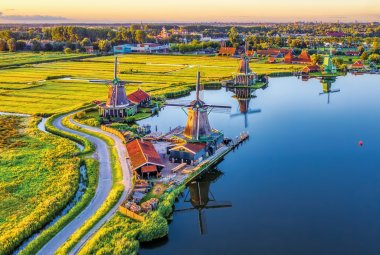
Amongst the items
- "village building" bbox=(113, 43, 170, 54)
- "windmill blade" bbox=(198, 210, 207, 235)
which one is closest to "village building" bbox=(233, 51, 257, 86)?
"windmill blade" bbox=(198, 210, 207, 235)

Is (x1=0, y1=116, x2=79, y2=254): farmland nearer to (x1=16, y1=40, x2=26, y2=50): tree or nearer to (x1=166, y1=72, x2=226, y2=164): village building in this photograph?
(x1=166, y1=72, x2=226, y2=164): village building

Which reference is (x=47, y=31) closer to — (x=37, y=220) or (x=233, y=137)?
(x=233, y=137)

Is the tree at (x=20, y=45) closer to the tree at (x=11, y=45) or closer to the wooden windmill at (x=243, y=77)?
the tree at (x=11, y=45)

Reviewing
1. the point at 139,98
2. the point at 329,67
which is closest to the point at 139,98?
the point at 139,98

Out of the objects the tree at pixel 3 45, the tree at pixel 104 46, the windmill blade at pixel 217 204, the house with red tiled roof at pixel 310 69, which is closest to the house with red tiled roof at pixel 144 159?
the windmill blade at pixel 217 204

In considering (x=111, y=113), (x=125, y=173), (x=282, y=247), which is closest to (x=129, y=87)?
(x=111, y=113)

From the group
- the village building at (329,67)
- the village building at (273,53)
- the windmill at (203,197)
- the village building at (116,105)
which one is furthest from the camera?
the village building at (273,53)
